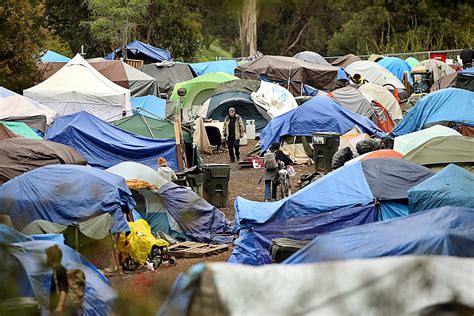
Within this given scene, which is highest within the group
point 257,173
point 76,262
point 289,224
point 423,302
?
point 423,302

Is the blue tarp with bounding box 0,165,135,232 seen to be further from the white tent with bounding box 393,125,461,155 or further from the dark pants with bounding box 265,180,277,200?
the white tent with bounding box 393,125,461,155

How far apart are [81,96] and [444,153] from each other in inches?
500

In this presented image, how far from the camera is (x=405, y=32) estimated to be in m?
47.2

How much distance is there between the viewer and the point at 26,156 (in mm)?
18375

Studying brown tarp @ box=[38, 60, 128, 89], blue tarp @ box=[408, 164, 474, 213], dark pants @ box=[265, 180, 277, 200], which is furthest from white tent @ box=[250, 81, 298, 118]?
blue tarp @ box=[408, 164, 474, 213]

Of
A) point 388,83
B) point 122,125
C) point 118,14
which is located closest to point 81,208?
point 122,125

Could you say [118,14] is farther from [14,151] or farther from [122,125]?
[14,151]

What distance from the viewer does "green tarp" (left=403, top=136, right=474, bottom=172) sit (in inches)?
705

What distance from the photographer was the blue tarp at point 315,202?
567 inches

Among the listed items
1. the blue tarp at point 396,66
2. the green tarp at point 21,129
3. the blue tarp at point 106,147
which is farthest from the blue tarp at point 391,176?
the blue tarp at point 396,66

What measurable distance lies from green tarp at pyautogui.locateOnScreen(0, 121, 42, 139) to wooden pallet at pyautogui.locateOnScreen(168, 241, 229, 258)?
311 inches

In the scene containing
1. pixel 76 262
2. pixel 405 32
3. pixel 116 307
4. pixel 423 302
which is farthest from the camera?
pixel 405 32

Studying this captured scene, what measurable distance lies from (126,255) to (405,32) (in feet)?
113

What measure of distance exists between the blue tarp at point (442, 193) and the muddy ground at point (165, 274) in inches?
138
